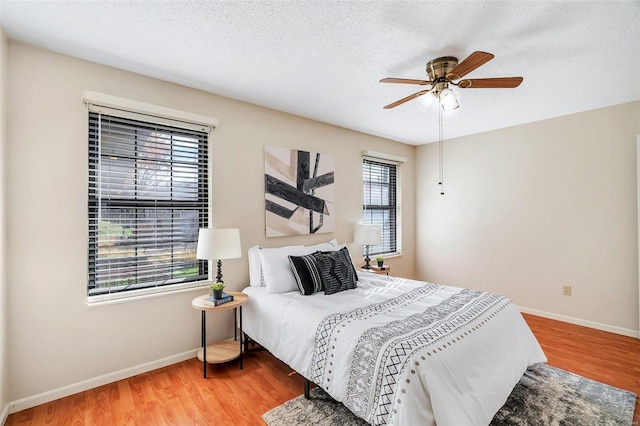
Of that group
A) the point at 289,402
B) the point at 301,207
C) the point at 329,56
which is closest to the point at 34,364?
the point at 289,402

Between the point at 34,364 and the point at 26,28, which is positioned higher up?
the point at 26,28

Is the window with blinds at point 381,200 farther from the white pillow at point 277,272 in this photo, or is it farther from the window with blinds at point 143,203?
the window with blinds at point 143,203

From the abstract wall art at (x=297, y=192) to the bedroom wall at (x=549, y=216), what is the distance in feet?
6.67

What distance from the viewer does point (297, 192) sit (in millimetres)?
3490

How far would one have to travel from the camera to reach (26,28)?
74.6 inches

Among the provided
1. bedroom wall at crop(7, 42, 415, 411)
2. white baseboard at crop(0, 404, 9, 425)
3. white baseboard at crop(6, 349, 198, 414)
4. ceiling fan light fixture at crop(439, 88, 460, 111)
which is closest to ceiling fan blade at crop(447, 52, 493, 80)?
ceiling fan light fixture at crop(439, 88, 460, 111)

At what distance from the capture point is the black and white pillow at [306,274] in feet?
8.81

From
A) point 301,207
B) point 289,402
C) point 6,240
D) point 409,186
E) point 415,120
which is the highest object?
point 415,120

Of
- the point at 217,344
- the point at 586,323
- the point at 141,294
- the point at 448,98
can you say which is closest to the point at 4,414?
the point at 141,294

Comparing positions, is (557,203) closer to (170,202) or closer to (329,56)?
(329,56)

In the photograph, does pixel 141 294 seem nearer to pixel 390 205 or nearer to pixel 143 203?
pixel 143 203

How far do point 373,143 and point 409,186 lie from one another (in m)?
1.07

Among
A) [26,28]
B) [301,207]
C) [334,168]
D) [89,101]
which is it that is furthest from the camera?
[334,168]

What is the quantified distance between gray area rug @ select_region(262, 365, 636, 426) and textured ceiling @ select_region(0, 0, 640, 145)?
7.27ft
